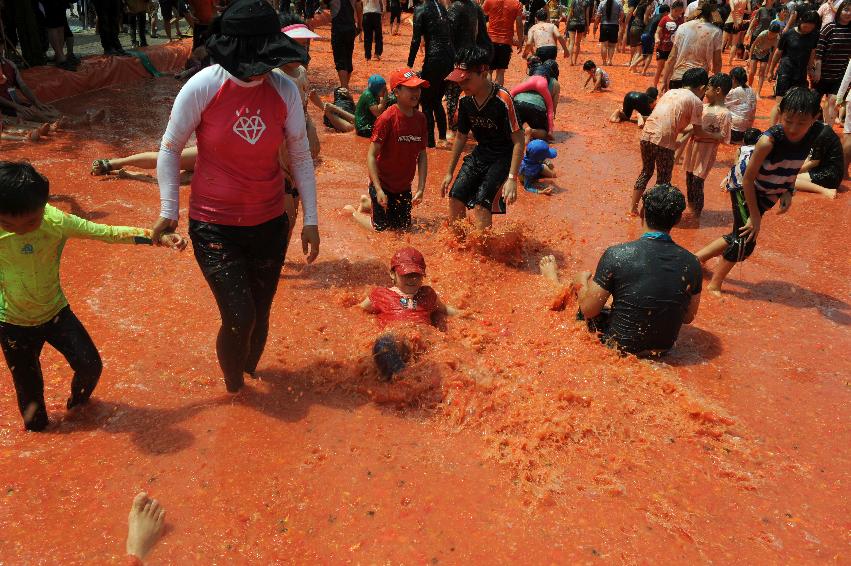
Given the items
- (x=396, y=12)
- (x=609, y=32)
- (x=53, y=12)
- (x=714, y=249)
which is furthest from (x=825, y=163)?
(x=396, y=12)

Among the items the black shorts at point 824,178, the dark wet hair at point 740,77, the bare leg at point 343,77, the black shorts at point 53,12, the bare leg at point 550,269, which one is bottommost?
the bare leg at point 550,269

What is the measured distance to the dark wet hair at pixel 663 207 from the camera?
14.0ft

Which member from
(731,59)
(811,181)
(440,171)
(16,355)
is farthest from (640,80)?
(16,355)

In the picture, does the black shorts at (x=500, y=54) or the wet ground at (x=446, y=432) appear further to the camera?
the black shorts at (x=500, y=54)

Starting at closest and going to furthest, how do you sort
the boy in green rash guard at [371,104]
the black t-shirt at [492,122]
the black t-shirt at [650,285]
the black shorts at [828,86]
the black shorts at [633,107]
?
the black t-shirt at [650,285] < the black t-shirt at [492,122] < the boy in green rash guard at [371,104] < the black shorts at [828,86] < the black shorts at [633,107]

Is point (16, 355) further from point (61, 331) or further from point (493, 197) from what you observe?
point (493, 197)

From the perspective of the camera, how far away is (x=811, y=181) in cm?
859

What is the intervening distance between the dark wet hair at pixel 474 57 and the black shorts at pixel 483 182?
2.93 ft

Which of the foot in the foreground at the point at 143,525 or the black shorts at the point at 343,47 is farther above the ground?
the black shorts at the point at 343,47

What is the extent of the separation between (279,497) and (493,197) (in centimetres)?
352

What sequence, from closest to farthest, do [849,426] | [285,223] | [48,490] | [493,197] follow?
[48,490] → [285,223] → [849,426] → [493,197]

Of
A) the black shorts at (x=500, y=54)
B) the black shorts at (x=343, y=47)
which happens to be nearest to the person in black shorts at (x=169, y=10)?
the black shorts at (x=343, y=47)

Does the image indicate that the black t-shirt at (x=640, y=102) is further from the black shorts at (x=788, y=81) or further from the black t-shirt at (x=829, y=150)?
the black t-shirt at (x=829, y=150)

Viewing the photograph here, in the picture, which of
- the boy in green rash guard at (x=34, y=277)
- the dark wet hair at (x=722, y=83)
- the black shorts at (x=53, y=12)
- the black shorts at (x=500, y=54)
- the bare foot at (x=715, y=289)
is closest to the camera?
the boy in green rash guard at (x=34, y=277)
